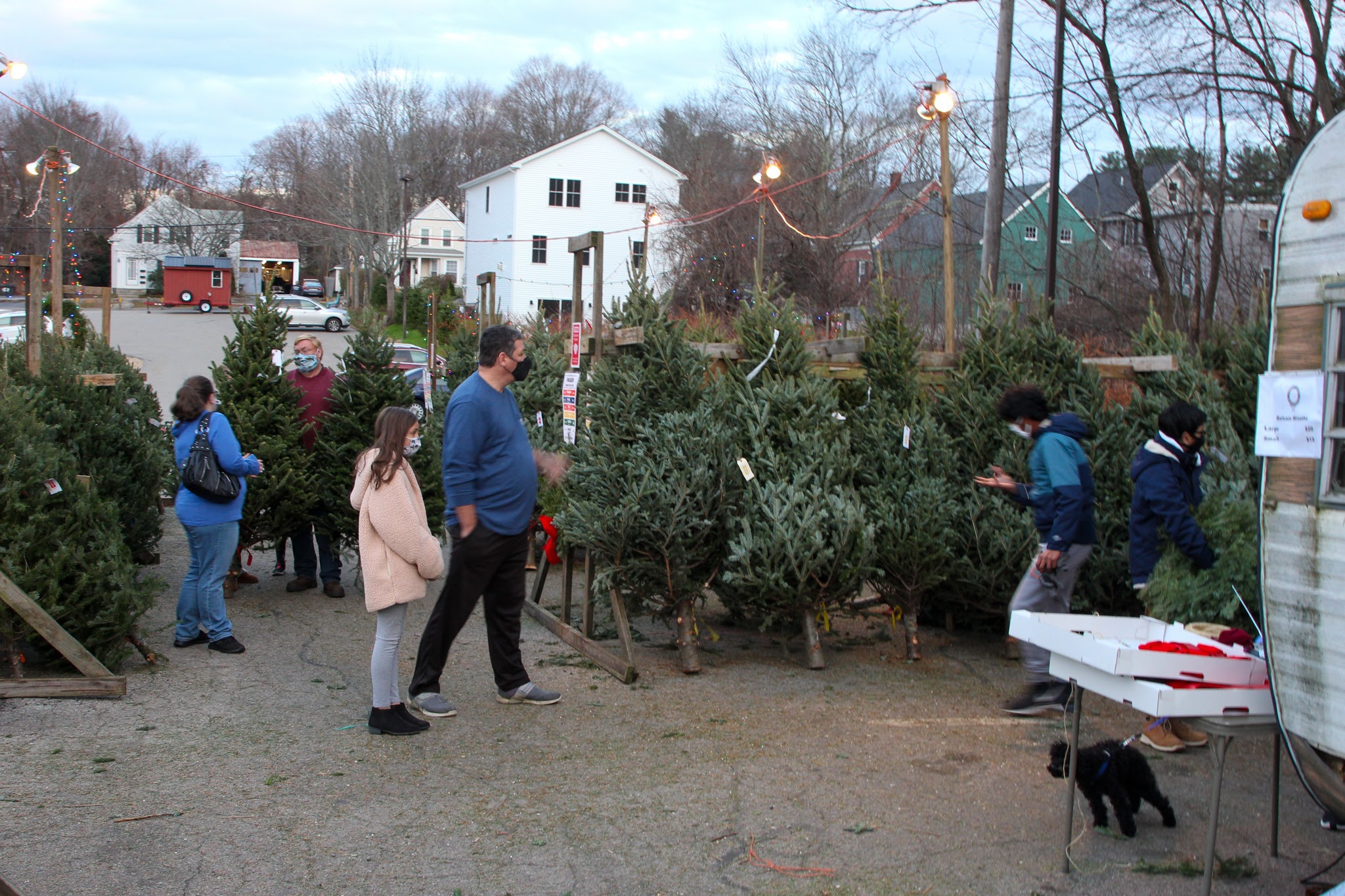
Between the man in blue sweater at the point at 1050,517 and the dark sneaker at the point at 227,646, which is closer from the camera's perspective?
the man in blue sweater at the point at 1050,517

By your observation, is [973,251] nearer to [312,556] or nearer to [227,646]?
[312,556]

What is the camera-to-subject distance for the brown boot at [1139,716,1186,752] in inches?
212

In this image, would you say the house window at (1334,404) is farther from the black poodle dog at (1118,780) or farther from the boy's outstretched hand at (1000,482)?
the boy's outstretched hand at (1000,482)

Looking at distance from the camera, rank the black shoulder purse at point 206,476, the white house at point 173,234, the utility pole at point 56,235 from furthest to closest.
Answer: the white house at point 173,234, the utility pole at point 56,235, the black shoulder purse at point 206,476

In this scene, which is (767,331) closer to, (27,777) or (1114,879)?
(1114,879)

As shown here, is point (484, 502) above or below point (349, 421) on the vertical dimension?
below

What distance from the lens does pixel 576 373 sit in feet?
24.0

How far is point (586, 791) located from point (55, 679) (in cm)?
305

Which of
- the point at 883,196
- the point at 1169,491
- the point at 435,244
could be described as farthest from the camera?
the point at 435,244

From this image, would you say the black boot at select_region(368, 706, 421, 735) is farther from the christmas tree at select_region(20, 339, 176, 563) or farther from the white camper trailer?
the white camper trailer

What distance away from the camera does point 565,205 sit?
4922cm

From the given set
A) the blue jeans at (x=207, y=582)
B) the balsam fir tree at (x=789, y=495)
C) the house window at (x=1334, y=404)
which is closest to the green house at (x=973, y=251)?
the balsam fir tree at (x=789, y=495)

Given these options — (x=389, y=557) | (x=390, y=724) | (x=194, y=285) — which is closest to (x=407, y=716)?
(x=390, y=724)

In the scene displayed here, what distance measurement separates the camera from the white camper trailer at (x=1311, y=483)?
324 centimetres
